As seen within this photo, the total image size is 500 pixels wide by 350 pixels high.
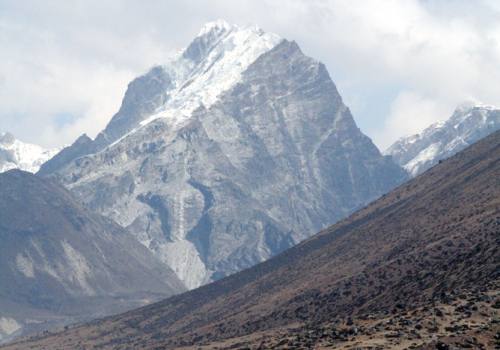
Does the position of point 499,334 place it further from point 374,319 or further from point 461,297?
point 374,319

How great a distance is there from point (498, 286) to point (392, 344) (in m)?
33.2

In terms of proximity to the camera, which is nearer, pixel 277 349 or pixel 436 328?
pixel 436 328

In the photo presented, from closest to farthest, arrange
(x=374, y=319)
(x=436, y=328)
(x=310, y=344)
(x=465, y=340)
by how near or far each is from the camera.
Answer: (x=465, y=340) → (x=436, y=328) → (x=310, y=344) → (x=374, y=319)

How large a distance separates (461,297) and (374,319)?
18363mm

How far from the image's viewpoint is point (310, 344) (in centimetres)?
18012

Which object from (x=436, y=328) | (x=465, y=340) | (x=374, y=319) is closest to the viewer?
(x=465, y=340)

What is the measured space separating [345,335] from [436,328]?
19342 millimetres

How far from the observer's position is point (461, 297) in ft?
615

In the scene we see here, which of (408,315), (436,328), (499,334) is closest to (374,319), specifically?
(408,315)

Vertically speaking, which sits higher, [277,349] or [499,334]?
[277,349]

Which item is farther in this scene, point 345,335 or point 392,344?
point 345,335

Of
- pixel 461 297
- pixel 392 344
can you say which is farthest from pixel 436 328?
pixel 461 297

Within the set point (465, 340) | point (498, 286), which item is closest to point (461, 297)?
point (498, 286)

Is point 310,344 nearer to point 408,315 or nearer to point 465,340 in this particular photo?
point 408,315
